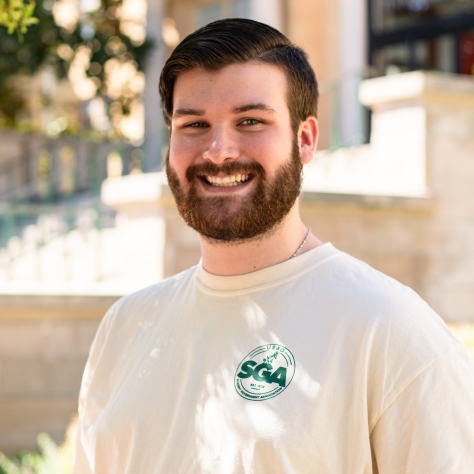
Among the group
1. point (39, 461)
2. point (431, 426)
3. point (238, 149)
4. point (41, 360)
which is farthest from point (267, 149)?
point (41, 360)

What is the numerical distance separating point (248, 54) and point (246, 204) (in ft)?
1.20

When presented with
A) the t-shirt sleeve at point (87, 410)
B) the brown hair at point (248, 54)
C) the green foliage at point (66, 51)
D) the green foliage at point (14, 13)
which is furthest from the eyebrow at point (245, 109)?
the green foliage at point (66, 51)

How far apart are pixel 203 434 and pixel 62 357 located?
16.4 ft

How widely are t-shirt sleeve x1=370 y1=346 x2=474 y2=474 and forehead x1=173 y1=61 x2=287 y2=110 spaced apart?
0.75 m

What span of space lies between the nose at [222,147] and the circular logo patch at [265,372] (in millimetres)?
468

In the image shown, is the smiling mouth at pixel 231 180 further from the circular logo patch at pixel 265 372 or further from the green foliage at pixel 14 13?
the green foliage at pixel 14 13

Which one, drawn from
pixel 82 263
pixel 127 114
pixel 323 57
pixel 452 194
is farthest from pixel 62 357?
pixel 127 114

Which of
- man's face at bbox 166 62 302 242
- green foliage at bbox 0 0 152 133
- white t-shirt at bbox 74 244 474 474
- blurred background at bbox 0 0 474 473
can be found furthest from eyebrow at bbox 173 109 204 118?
green foliage at bbox 0 0 152 133

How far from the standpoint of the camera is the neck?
6.74ft

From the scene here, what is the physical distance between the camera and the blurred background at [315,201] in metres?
6.60

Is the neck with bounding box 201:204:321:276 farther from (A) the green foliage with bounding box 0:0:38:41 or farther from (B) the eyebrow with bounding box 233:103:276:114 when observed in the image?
(A) the green foliage with bounding box 0:0:38:41

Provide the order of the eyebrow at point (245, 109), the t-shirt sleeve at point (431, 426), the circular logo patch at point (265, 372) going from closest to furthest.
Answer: the t-shirt sleeve at point (431, 426) → the circular logo patch at point (265, 372) → the eyebrow at point (245, 109)

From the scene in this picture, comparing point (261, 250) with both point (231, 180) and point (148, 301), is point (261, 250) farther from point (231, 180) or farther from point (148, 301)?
point (148, 301)

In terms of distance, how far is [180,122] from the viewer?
2096mm
